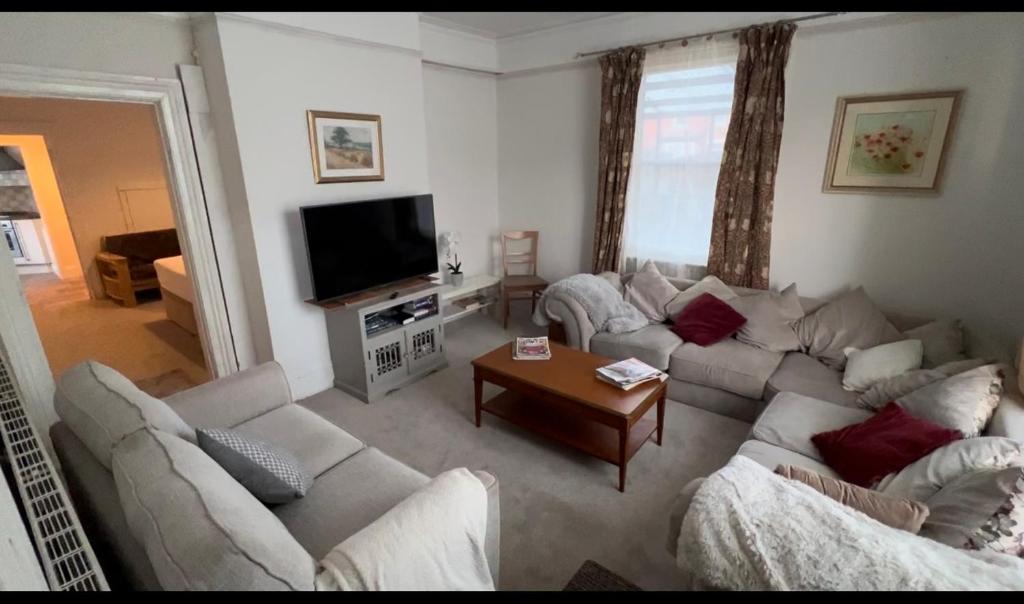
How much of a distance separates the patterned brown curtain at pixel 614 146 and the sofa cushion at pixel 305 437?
2.78 metres

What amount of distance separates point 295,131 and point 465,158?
6.09 feet

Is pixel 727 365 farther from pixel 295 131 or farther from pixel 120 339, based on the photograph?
pixel 120 339

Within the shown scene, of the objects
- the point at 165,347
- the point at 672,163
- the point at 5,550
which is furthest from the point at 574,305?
the point at 165,347

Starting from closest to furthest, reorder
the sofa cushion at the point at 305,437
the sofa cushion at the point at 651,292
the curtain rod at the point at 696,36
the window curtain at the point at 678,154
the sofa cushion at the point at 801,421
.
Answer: the sofa cushion at the point at 305,437 < the sofa cushion at the point at 801,421 < the curtain rod at the point at 696,36 < the window curtain at the point at 678,154 < the sofa cushion at the point at 651,292

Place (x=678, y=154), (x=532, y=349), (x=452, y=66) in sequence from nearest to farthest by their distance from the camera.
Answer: (x=532, y=349) → (x=678, y=154) → (x=452, y=66)

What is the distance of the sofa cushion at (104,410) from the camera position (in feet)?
4.78

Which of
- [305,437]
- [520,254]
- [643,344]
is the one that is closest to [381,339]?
[305,437]

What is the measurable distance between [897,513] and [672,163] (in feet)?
9.37

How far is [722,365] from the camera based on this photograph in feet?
9.47

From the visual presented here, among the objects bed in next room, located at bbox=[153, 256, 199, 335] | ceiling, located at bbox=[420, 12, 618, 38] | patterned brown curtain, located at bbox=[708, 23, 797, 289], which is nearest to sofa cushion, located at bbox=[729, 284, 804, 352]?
patterned brown curtain, located at bbox=[708, 23, 797, 289]

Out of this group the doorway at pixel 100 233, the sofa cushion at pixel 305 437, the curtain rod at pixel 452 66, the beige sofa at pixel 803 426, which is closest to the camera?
the beige sofa at pixel 803 426

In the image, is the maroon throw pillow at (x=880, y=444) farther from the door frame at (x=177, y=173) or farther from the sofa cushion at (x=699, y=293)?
the door frame at (x=177, y=173)

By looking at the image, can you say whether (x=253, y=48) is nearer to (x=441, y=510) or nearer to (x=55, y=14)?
(x=55, y=14)

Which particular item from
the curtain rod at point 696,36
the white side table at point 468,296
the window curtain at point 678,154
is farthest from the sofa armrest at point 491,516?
Result: the curtain rod at point 696,36
